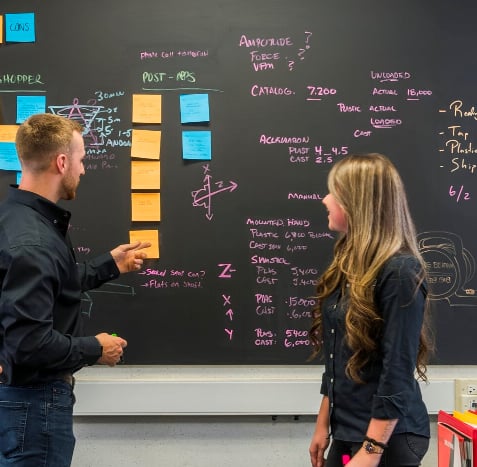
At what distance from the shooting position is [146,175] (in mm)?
2420

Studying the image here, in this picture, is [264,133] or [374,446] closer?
[374,446]

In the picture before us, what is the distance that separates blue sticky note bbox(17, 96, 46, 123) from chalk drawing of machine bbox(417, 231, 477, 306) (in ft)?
6.06

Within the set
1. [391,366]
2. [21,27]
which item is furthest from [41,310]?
[21,27]

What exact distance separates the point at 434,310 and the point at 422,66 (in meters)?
1.12

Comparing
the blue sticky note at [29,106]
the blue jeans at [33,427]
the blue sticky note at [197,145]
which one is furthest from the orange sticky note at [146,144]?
the blue jeans at [33,427]

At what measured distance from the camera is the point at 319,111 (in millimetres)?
2426

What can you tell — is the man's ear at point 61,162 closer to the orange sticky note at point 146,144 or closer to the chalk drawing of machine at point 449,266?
the orange sticky note at point 146,144

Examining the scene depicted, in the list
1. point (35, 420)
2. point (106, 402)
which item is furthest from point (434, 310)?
point (35, 420)

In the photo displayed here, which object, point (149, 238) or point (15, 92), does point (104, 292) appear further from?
point (15, 92)

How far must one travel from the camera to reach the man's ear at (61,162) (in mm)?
1753

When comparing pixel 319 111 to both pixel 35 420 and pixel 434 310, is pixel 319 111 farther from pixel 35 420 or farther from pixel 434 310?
pixel 35 420

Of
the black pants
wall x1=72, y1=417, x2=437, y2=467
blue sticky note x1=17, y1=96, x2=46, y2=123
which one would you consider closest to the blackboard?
blue sticky note x1=17, y1=96, x2=46, y2=123

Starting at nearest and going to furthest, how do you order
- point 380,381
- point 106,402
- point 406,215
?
point 380,381
point 406,215
point 106,402

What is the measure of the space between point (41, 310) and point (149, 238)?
917 mm
